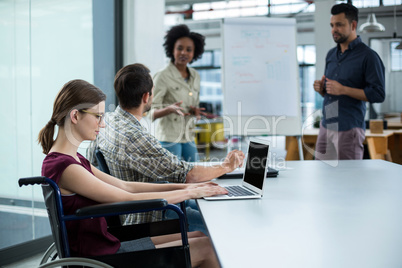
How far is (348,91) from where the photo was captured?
2.91 meters

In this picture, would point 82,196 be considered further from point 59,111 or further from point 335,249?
point 335,249

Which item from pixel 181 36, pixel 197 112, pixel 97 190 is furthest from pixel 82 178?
pixel 181 36

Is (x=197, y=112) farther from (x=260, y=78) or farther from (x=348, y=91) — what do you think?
(x=348, y=91)

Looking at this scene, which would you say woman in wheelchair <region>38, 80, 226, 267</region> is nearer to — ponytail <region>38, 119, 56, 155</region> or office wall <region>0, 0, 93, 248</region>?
ponytail <region>38, 119, 56, 155</region>

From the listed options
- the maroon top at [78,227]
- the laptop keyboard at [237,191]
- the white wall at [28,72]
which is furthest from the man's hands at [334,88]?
the maroon top at [78,227]

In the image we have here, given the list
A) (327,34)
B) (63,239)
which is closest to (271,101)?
(63,239)

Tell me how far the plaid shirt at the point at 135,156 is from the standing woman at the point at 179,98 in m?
1.17

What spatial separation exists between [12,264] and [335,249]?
7.95 feet

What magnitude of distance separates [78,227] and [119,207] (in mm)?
205

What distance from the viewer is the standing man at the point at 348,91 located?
9.57ft

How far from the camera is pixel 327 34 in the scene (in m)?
7.08

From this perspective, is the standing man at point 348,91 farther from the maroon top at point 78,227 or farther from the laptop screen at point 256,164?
the maroon top at point 78,227

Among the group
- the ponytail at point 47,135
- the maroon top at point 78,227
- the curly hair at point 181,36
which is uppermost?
the curly hair at point 181,36

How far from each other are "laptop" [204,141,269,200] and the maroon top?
424mm
